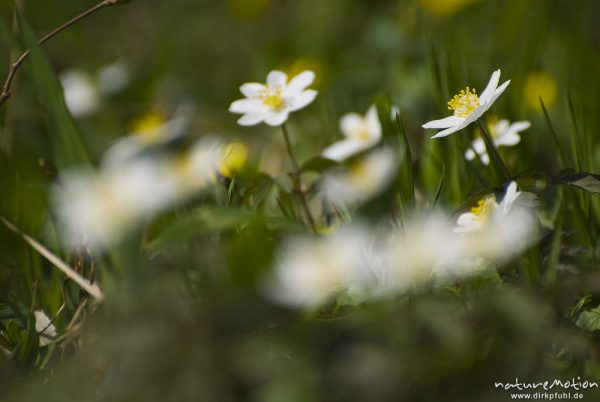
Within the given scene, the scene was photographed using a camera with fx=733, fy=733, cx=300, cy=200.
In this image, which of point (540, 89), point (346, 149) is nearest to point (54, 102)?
point (346, 149)

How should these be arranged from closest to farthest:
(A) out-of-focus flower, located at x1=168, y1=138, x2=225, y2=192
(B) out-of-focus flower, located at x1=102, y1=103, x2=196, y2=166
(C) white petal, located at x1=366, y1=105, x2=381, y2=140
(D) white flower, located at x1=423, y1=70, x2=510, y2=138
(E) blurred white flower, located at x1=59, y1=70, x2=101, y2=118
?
(D) white flower, located at x1=423, y1=70, x2=510, y2=138 < (A) out-of-focus flower, located at x1=168, y1=138, x2=225, y2=192 < (C) white petal, located at x1=366, y1=105, x2=381, y2=140 < (B) out-of-focus flower, located at x1=102, y1=103, x2=196, y2=166 < (E) blurred white flower, located at x1=59, y1=70, x2=101, y2=118

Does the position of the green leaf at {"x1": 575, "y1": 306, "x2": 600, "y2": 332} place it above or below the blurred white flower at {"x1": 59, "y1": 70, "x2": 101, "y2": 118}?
below

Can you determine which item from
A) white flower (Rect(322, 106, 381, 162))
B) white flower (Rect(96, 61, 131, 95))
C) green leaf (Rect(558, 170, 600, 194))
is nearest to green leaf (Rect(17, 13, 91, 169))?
white flower (Rect(322, 106, 381, 162))

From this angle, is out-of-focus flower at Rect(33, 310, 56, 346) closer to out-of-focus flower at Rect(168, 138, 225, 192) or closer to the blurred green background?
the blurred green background

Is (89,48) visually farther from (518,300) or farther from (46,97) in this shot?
(518,300)

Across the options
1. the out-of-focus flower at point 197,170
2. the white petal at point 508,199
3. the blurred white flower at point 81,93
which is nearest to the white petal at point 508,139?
the white petal at point 508,199

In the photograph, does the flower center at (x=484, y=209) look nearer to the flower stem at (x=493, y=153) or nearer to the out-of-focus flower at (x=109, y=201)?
the flower stem at (x=493, y=153)

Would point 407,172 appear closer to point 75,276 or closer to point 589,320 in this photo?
point 589,320
